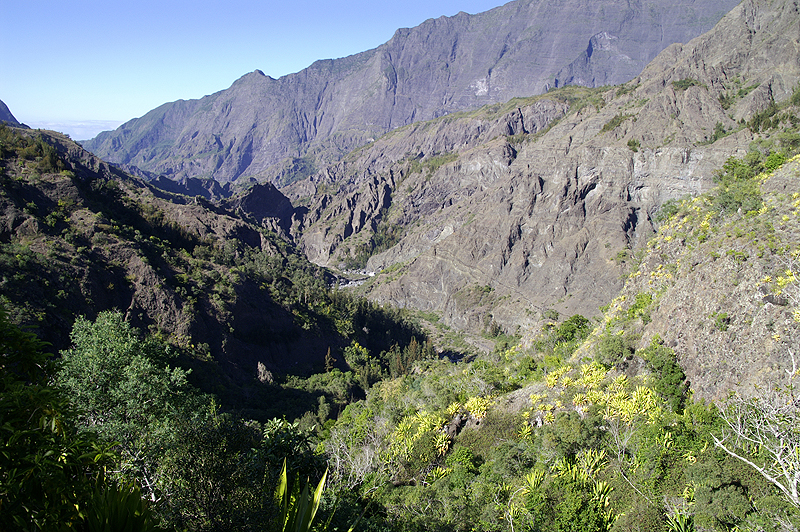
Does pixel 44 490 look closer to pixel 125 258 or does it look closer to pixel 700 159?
pixel 125 258

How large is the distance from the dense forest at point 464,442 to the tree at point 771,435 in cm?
10

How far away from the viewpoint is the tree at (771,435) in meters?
12.8

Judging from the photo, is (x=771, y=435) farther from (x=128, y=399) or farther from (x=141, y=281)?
(x=141, y=281)

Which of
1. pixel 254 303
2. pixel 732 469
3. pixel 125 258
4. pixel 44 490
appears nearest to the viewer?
pixel 44 490

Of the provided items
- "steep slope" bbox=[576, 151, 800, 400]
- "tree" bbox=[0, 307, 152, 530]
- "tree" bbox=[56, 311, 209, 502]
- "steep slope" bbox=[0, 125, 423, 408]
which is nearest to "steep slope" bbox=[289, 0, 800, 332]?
"steep slope" bbox=[0, 125, 423, 408]

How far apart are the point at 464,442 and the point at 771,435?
14515mm

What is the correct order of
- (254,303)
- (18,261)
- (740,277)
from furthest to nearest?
(254,303) < (18,261) < (740,277)

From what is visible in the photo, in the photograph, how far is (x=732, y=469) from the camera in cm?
1477

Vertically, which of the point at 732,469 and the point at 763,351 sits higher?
the point at 763,351

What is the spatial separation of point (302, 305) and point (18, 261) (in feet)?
161

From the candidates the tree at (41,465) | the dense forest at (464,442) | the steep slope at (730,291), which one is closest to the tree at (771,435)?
the dense forest at (464,442)

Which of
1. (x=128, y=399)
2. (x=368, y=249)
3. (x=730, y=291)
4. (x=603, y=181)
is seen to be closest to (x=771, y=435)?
(x=730, y=291)

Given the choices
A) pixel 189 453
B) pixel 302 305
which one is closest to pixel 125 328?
pixel 189 453

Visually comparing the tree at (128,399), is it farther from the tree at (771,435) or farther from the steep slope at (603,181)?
the steep slope at (603,181)
